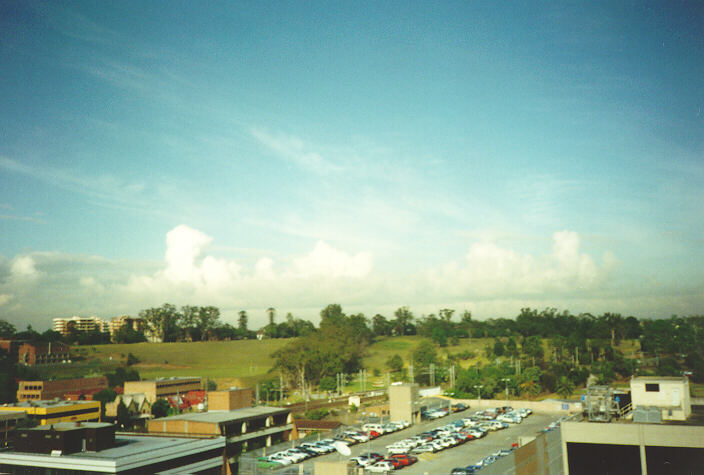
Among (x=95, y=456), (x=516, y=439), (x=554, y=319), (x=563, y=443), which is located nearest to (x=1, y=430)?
(x=95, y=456)

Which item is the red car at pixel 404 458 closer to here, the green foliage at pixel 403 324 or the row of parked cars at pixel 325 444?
the row of parked cars at pixel 325 444

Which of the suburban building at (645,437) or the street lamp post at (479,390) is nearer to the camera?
the suburban building at (645,437)

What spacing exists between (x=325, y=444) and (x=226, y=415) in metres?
7.64

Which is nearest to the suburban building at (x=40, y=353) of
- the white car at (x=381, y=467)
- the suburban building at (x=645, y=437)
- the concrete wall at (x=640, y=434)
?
the white car at (x=381, y=467)

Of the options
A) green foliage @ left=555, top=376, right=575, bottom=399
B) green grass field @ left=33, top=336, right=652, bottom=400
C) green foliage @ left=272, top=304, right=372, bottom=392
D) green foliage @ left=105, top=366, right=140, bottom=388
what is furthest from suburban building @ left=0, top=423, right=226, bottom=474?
green grass field @ left=33, top=336, right=652, bottom=400

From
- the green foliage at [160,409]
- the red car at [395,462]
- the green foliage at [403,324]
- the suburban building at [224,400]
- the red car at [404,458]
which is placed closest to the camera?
the red car at [395,462]

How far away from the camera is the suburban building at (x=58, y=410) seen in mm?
46344

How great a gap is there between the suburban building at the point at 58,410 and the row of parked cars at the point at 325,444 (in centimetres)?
2327

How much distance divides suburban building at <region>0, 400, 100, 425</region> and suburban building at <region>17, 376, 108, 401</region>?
408 inches

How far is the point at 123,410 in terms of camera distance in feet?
168

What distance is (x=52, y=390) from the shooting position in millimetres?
62531

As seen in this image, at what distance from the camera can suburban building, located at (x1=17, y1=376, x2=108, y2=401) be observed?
62.1 metres

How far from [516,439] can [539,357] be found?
43.0 metres

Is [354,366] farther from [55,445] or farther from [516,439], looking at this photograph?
[55,445]
